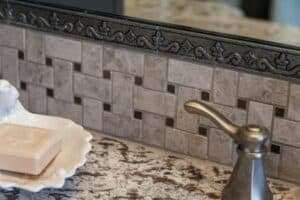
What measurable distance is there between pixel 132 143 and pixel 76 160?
0.17 m

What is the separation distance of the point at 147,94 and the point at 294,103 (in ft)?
0.86

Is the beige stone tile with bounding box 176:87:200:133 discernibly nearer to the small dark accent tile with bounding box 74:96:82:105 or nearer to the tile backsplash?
the tile backsplash

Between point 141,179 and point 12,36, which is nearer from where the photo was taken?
point 141,179

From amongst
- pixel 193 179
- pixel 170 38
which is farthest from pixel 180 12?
pixel 193 179

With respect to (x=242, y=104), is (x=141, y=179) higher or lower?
lower

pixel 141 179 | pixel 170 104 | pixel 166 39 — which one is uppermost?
pixel 166 39

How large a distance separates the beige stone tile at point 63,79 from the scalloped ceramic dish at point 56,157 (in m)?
0.10

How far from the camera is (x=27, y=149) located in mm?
950

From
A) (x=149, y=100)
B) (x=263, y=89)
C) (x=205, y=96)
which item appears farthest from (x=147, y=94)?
(x=263, y=89)

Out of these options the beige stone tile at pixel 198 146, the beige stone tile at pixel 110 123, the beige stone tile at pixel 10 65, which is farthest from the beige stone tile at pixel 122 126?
the beige stone tile at pixel 10 65

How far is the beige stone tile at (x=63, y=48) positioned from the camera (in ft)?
3.81

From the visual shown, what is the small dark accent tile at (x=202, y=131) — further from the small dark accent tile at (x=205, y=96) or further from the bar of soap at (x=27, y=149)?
the bar of soap at (x=27, y=149)

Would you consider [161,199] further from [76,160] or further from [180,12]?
[180,12]

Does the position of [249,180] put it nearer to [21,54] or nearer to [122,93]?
[122,93]
